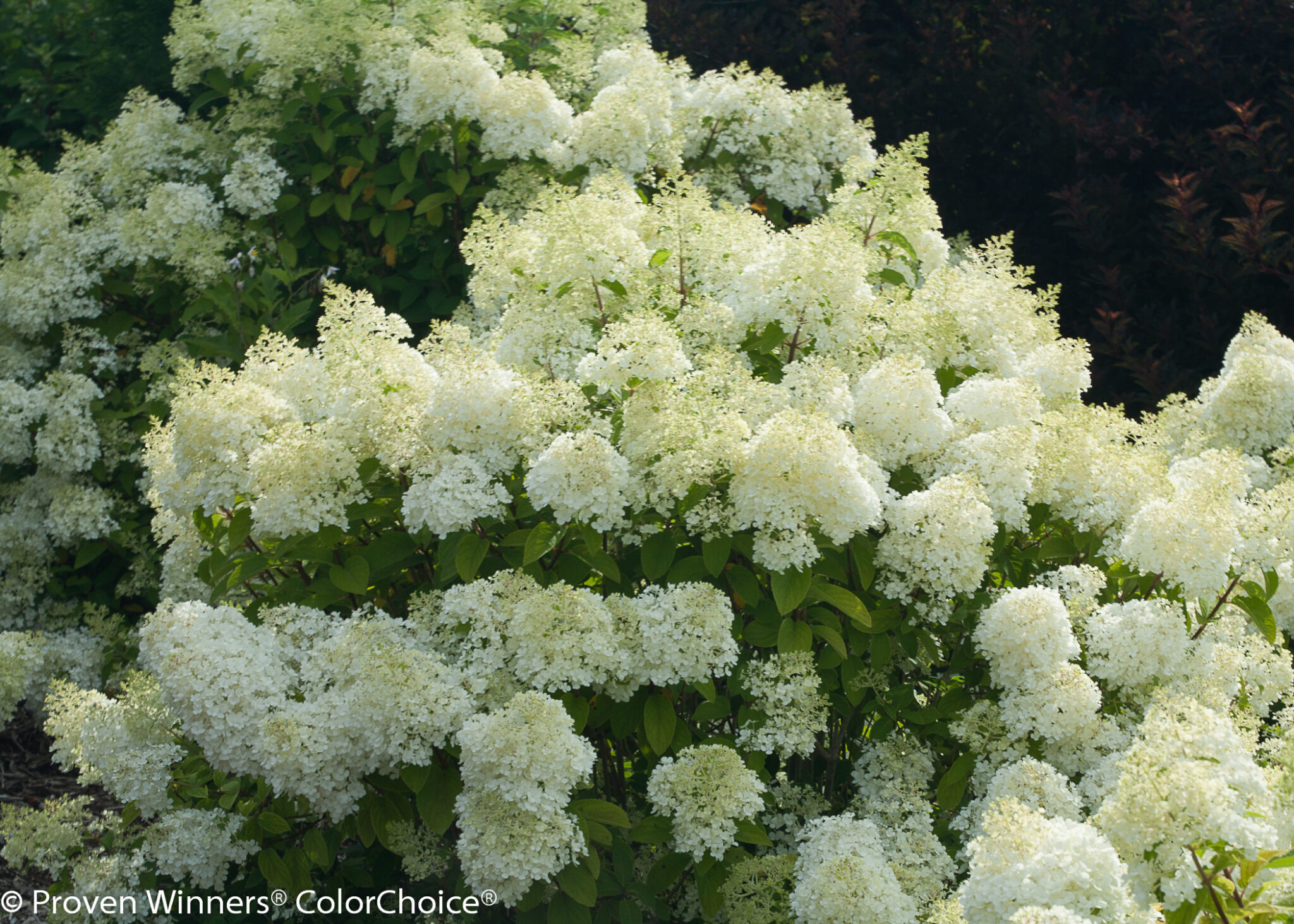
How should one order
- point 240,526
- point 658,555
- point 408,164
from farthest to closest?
point 408,164
point 240,526
point 658,555

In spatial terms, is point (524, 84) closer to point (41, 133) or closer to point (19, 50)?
point (41, 133)

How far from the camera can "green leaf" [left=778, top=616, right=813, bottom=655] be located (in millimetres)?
2820

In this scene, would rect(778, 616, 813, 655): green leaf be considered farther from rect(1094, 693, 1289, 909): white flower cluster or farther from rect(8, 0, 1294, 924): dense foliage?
rect(1094, 693, 1289, 909): white flower cluster

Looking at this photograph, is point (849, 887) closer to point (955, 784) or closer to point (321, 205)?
point (955, 784)

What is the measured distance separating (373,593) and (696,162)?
10.2 feet

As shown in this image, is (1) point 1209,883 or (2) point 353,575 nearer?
(1) point 1209,883

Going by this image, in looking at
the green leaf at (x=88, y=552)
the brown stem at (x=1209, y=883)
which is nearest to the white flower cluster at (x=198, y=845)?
the green leaf at (x=88, y=552)

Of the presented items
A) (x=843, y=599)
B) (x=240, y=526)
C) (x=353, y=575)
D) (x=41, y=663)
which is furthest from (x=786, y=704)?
(x=41, y=663)

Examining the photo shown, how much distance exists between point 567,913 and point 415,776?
1.60 ft

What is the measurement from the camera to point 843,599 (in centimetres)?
287

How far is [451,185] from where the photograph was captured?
16.4 ft

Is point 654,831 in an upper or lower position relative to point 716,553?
lower

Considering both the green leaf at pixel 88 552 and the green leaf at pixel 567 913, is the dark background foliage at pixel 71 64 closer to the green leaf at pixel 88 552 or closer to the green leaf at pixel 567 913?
the green leaf at pixel 88 552

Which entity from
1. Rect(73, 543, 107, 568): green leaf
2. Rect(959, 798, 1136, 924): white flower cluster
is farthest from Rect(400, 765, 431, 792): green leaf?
Rect(73, 543, 107, 568): green leaf
